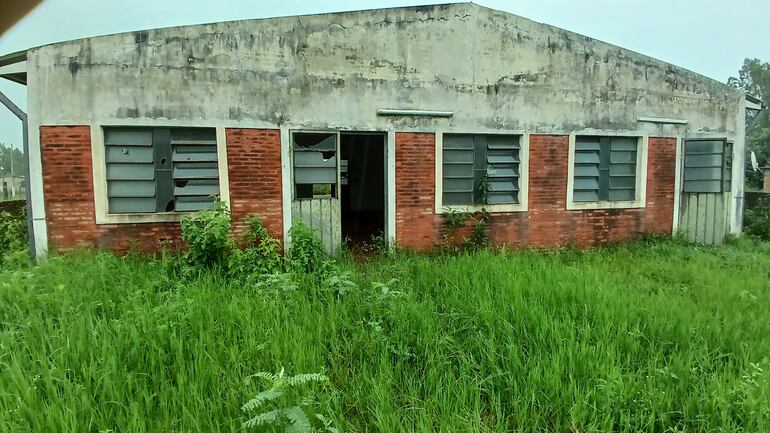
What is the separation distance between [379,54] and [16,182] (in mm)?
24000

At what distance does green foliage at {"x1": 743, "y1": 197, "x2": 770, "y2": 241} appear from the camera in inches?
372

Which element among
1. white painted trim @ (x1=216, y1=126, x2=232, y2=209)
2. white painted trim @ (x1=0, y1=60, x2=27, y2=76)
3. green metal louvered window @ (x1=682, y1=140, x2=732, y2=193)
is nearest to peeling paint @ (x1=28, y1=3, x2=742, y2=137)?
white painted trim @ (x1=0, y1=60, x2=27, y2=76)

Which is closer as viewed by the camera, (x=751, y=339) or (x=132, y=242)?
(x=751, y=339)

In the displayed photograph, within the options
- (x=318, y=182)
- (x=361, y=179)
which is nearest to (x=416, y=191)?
(x=318, y=182)

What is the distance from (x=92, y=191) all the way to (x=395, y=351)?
5317 millimetres

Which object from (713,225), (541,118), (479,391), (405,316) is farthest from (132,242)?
(713,225)

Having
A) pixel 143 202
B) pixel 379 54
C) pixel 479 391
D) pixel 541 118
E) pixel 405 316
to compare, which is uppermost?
pixel 379 54

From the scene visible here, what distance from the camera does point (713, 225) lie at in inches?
335

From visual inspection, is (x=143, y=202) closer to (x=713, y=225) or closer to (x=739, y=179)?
(x=713, y=225)

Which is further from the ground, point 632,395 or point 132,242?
point 132,242

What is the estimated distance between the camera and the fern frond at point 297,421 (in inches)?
89.8

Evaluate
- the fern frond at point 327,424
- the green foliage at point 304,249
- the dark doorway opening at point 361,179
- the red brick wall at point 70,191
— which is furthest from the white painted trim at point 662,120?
the red brick wall at point 70,191

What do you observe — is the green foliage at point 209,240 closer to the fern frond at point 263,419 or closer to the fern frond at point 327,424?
the fern frond at point 263,419

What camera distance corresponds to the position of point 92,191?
6.02m
